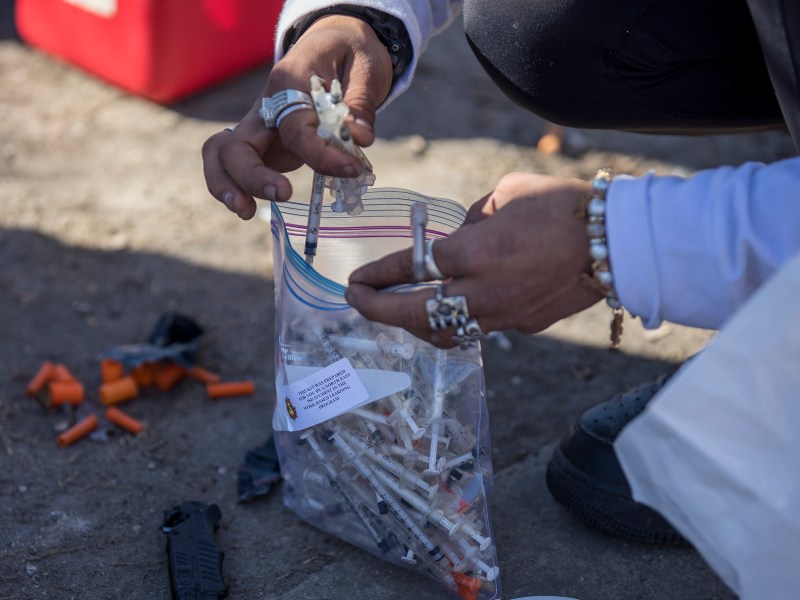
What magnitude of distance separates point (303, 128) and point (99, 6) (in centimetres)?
174

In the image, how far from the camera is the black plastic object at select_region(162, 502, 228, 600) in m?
1.20

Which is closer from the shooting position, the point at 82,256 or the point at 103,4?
the point at 82,256

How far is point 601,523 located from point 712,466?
0.56m

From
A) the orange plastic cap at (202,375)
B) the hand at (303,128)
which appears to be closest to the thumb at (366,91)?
the hand at (303,128)

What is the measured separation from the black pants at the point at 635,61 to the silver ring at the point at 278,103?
47cm

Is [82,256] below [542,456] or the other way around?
below

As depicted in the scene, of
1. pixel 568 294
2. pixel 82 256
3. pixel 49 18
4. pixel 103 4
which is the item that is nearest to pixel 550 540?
pixel 568 294

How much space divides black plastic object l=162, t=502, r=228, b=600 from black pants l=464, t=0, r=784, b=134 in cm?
85

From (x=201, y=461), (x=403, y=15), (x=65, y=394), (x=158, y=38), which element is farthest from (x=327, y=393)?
(x=158, y=38)

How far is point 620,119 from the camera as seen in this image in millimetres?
1452

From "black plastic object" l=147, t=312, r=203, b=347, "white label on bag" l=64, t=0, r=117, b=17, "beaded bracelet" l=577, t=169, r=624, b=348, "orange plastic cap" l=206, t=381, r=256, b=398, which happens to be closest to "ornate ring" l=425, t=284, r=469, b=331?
"beaded bracelet" l=577, t=169, r=624, b=348

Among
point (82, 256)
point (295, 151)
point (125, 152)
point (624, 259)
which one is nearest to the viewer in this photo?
point (624, 259)

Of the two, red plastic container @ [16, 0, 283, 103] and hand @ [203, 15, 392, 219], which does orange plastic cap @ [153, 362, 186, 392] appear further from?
red plastic container @ [16, 0, 283, 103]

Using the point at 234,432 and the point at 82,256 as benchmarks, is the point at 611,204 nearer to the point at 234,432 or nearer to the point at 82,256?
the point at 234,432
